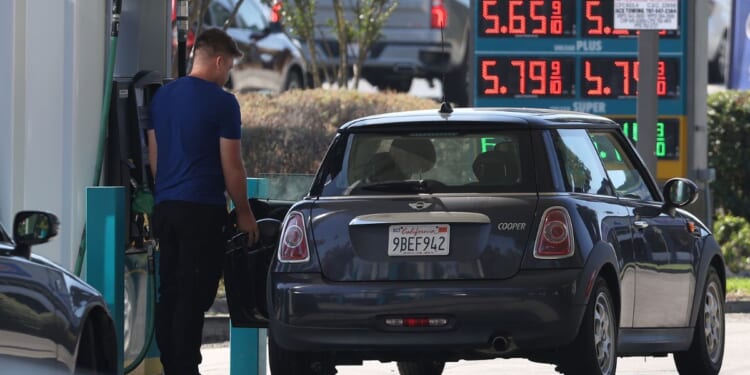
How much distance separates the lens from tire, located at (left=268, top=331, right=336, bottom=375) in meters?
9.12

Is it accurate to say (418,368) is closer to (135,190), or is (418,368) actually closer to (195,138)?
(135,190)

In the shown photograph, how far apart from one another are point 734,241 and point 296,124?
4914 mm

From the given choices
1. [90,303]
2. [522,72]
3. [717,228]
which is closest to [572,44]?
[522,72]

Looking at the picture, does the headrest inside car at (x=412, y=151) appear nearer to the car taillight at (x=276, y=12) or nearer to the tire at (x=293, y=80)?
the car taillight at (x=276, y=12)

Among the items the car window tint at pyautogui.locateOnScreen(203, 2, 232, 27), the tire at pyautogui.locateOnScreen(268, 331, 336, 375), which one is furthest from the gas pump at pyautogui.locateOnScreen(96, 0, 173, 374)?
the car window tint at pyautogui.locateOnScreen(203, 2, 232, 27)

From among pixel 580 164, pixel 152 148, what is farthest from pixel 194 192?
pixel 580 164

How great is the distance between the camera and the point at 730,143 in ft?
77.2

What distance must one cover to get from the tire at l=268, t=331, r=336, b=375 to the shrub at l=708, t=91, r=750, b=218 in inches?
574

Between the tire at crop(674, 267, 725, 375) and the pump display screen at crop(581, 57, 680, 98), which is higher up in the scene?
the pump display screen at crop(581, 57, 680, 98)

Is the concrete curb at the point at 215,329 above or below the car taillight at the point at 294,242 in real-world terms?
below

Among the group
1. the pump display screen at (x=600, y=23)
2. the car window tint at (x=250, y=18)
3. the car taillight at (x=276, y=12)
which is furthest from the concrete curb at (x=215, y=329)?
the car window tint at (x=250, y=18)

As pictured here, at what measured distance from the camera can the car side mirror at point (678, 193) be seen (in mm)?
10320

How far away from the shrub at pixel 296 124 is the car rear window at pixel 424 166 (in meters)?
11.1

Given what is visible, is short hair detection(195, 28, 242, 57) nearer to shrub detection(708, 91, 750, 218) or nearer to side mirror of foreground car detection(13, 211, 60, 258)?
side mirror of foreground car detection(13, 211, 60, 258)
